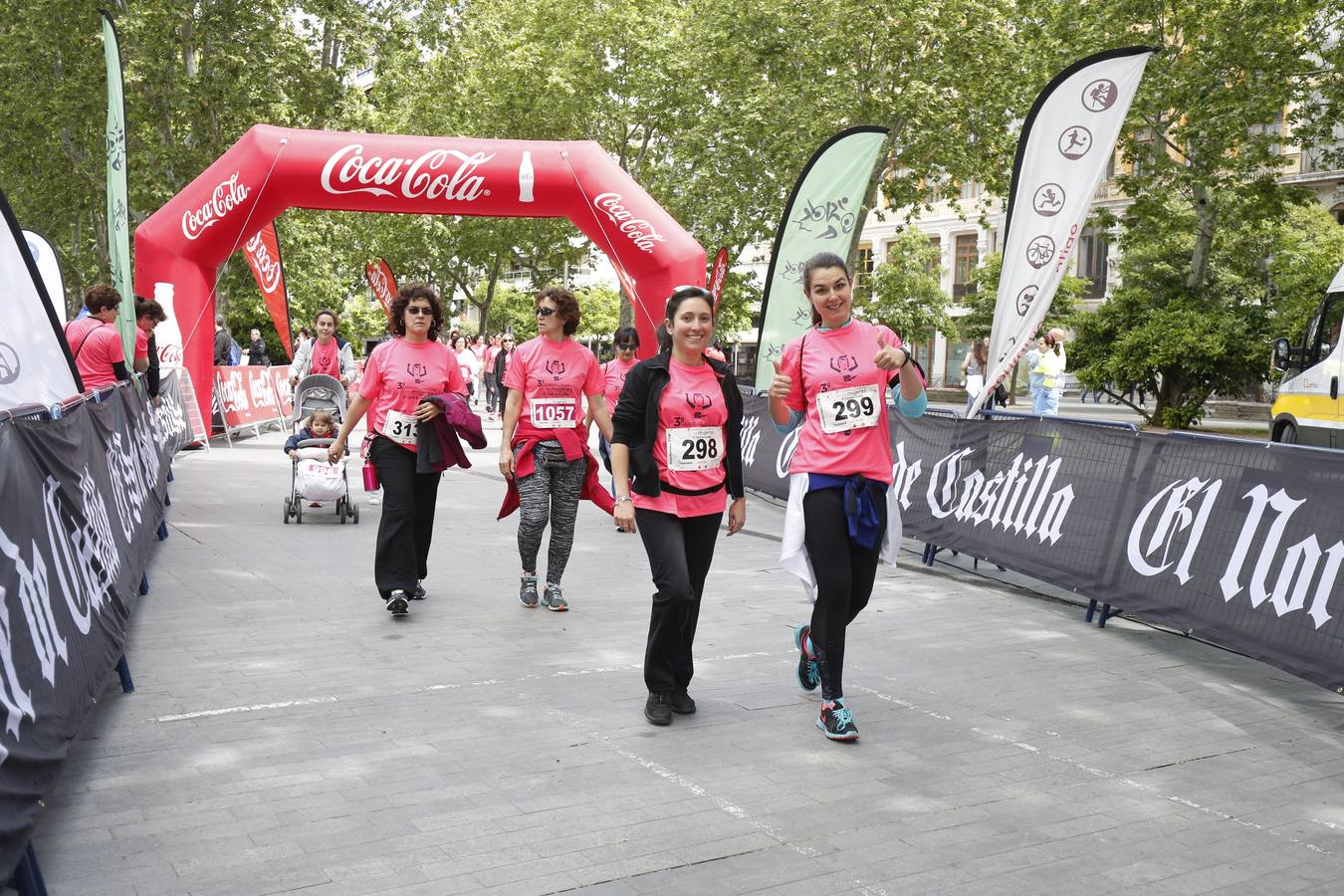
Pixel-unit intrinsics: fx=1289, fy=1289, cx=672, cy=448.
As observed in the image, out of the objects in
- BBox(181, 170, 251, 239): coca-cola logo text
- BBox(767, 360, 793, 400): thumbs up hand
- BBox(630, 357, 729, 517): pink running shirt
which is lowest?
BBox(630, 357, 729, 517): pink running shirt

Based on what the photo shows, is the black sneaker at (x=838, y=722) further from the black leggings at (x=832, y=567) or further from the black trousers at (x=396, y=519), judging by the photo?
the black trousers at (x=396, y=519)

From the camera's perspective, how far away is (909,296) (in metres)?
52.8

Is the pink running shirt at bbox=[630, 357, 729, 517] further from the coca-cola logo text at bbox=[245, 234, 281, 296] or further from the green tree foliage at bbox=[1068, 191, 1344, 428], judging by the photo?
the green tree foliage at bbox=[1068, 191, 1344, 428]

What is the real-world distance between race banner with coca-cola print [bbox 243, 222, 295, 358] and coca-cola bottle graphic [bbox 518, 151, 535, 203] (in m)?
6.26

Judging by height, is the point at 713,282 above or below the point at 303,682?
above

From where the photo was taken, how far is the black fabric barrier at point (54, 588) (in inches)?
137

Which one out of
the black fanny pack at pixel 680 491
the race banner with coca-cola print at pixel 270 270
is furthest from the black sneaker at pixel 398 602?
the race banner with coca-cola print at pixel 270 270

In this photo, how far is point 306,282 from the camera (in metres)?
34.0

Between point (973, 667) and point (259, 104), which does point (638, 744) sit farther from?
point (259, 104)

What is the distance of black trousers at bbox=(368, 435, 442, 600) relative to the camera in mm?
7434

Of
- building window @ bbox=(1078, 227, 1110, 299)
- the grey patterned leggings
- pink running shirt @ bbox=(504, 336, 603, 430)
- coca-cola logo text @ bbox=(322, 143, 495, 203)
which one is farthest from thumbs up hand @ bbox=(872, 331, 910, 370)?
building window @ bbox=(1078, 227, 1110, 299)

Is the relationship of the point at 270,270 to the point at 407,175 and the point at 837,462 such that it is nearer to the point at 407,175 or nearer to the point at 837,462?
the point at 407,175

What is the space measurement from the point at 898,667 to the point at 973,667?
39 cm

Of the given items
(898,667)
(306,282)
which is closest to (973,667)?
(898,667)
